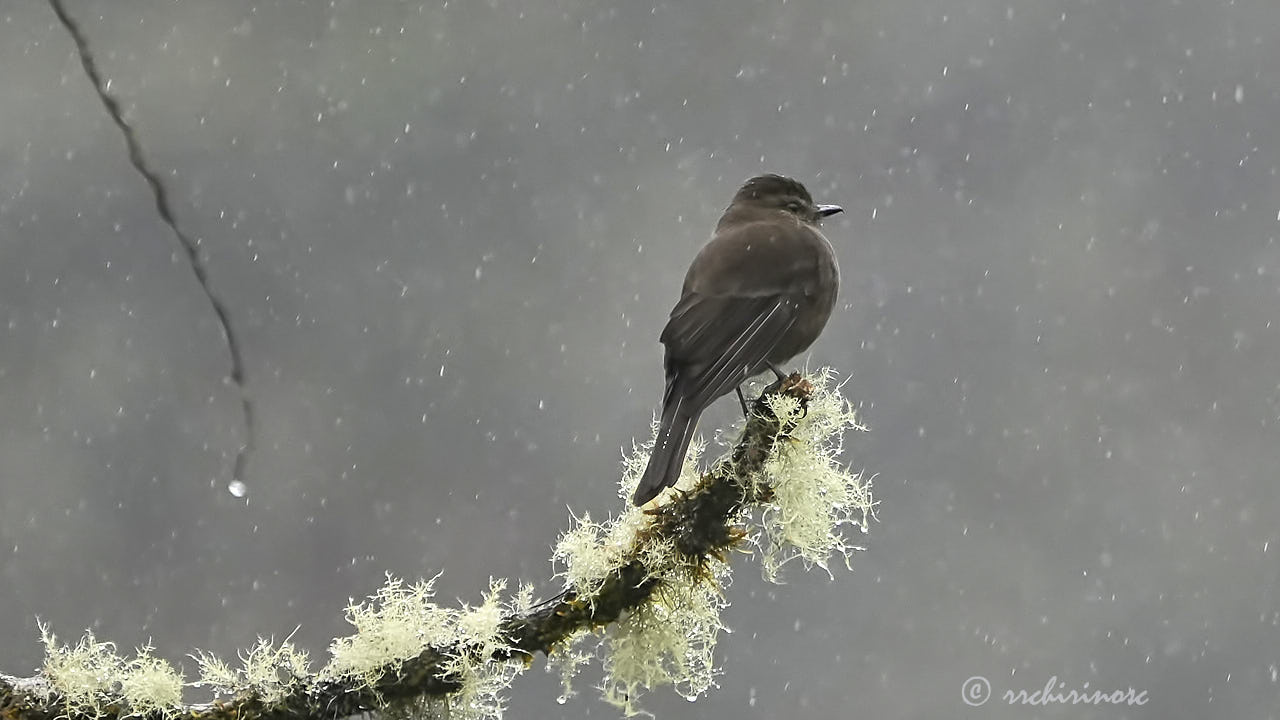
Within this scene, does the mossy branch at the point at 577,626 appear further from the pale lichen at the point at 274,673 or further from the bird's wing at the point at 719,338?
the bird's wing at the point at 719,338

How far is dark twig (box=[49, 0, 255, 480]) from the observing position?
2456mm

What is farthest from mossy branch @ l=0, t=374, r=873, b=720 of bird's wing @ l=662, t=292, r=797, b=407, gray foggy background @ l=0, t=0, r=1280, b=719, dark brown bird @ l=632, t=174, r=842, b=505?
gray foggy background @ l=0, t=0, r=1280, b=719

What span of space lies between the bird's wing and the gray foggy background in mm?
8927

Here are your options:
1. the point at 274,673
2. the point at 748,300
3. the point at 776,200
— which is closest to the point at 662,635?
the point at 274,673

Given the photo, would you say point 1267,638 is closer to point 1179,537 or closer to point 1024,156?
point 1179,537

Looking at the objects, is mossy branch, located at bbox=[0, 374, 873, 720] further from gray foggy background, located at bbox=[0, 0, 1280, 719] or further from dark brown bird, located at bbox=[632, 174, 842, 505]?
gray foggy background, located at bbox=[0, 0, 1280, 719]

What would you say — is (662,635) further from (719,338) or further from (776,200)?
(776,200)

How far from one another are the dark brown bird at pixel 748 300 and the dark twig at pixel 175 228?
106 cm

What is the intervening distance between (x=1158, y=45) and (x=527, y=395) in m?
24.2

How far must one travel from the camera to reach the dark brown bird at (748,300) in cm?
395

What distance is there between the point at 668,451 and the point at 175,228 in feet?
3.74

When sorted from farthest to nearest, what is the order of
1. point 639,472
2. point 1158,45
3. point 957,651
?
Result: point 1158,45 < point 957,651 < point 639,472

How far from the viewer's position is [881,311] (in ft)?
75.6

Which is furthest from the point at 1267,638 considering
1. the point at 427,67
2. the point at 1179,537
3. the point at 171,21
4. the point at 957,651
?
the point at 171,21
